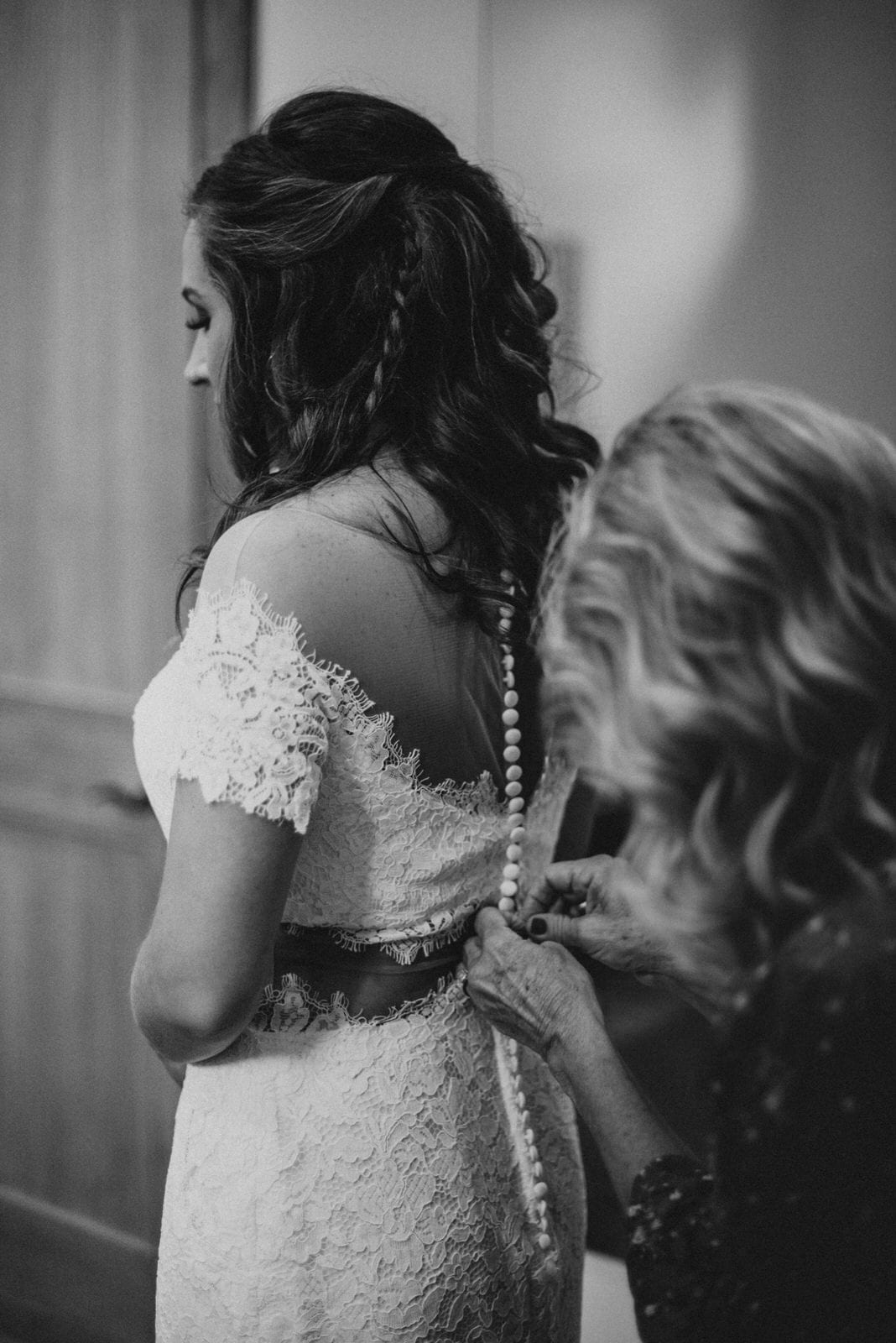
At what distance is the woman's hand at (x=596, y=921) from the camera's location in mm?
1214

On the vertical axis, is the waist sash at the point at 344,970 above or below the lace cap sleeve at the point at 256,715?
below

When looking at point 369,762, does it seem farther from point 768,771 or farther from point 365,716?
Result: point 768,771

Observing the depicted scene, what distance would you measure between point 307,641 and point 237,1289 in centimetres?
59

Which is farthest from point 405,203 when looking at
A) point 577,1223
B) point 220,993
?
point 577,1223

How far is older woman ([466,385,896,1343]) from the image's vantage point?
0.70 m

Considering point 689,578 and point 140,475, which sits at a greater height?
→ point 689,578

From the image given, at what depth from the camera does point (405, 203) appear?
45.0 inches

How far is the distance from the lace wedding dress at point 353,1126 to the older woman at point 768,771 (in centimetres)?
36

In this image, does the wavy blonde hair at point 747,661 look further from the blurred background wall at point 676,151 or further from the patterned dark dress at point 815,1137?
the blurred background wall at point 676,151

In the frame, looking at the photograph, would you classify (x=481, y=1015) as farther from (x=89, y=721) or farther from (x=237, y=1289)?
(x=89, y=721)

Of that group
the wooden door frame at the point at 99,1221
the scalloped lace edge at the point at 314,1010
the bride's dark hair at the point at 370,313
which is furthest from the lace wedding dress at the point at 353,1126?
the wooden door frame at the point at 99,1221

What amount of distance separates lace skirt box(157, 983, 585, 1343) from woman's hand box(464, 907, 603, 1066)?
63 millimetres

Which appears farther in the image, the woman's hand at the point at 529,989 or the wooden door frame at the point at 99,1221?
the wooden door frame at the point at 99,1221

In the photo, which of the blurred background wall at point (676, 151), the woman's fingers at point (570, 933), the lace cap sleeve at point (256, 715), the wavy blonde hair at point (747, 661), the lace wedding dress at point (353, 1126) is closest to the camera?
the wavy blonde hair at point (747, 661)
